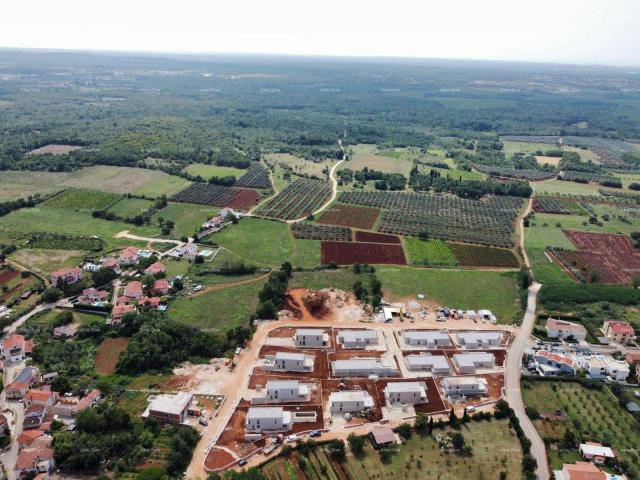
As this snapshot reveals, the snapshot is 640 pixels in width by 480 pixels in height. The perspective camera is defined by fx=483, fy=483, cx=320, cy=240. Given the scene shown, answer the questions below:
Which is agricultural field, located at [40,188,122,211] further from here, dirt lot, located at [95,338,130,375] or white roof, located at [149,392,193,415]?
white roof, located at [149,392,193,415]

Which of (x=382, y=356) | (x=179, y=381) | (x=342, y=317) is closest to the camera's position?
(x=179, y=381)

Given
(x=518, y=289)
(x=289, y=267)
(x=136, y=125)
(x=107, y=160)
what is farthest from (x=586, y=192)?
(x=136, y=125)

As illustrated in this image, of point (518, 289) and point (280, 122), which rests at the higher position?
point (280, 122)

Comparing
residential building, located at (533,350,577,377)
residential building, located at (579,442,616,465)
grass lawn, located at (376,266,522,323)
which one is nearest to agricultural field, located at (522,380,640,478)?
residential building, located at (579,442,616,465)

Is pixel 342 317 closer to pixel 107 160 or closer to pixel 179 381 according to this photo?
pixel 179 381

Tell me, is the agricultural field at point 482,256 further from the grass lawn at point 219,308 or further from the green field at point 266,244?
the grass lawn at point 219,308

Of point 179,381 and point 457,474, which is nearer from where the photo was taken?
point 457,474
